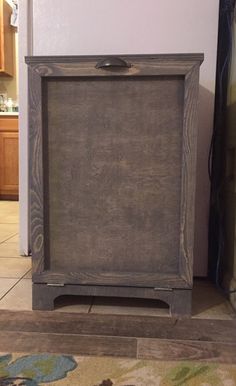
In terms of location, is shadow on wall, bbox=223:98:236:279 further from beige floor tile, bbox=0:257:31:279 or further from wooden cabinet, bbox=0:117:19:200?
wooden cabinet, bbox=0:117:19:200

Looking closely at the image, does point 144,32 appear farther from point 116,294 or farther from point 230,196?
point 116,294

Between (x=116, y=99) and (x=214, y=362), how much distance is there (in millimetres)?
698

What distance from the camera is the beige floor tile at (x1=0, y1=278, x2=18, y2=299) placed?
117cm

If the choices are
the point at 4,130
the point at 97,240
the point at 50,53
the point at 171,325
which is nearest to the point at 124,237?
the point at 97,240

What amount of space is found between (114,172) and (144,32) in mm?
637

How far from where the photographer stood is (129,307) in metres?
1.06

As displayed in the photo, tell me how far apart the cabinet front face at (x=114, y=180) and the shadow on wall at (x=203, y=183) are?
1.22 feet

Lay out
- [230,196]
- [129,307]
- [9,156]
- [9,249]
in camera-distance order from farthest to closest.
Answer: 1. [9,156]
2. [9,249]
3. [230,196]
4. [129,307]

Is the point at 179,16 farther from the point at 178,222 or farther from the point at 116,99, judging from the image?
the point at 178,222

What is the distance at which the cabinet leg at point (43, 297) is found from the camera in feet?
3.37

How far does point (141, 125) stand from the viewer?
968 millimetres

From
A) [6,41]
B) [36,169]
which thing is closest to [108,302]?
[36,169]

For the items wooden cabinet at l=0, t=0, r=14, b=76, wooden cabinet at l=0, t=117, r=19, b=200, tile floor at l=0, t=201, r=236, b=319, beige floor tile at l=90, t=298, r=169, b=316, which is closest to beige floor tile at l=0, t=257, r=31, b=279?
tile floor at l=0, t=201, r=236, b=319

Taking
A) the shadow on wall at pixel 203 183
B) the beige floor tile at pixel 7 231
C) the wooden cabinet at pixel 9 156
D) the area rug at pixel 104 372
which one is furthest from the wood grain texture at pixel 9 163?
the area rug at pixel 104 372
